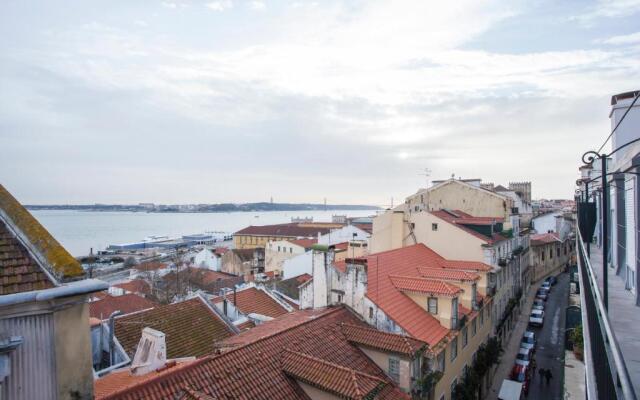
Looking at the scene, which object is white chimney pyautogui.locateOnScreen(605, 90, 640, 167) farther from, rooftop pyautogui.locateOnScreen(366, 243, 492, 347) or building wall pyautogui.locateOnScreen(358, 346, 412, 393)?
rooftop pyautogui.locateOnScreen(366, 243, 492, 347)

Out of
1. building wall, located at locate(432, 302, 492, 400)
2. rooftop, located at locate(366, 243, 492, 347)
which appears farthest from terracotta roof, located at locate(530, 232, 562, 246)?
rooftop, located at locate(366, 243, 492, 347)

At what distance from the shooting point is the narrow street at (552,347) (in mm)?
20719

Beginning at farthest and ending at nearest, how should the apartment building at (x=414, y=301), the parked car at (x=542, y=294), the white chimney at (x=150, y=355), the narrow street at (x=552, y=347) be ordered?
the parked car at (x=542, y=294)
the narrow street at (x=552, y=347)
the apartment building at (x=414, y=301)
the white chimney at (x=150, y=355)

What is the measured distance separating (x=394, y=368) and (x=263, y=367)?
433 cm

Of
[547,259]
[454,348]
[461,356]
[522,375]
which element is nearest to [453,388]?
[461,356]

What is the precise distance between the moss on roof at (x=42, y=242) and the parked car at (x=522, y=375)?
2297 cm

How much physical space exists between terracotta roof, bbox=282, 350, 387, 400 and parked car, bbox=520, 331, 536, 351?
67.2ft

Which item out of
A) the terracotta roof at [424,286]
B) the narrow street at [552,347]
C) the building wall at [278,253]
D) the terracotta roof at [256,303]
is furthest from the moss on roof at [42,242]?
the building wall at [278,253]

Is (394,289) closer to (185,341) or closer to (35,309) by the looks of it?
(185,341)

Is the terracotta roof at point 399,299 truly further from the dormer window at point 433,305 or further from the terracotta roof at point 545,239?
the terracotta roof at point 545,239

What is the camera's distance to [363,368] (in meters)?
11.7

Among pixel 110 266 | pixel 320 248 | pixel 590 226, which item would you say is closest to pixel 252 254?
pixel 110 266

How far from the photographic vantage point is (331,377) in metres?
9.67

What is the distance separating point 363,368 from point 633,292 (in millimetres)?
7400
